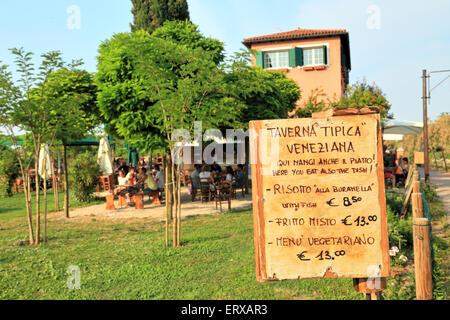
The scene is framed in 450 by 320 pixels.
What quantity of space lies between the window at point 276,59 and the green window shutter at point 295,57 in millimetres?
574

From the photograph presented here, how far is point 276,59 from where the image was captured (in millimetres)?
25438

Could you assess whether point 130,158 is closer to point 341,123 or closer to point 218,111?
point 218,111

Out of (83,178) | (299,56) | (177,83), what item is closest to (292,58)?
(299,56)

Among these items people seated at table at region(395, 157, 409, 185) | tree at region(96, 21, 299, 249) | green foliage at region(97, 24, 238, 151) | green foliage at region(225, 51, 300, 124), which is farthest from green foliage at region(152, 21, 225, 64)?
people seated at table at region(395, 157, 409, 185)

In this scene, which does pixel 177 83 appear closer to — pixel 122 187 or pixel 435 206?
pixel 122 187

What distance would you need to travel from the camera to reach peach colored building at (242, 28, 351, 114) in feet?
80.1

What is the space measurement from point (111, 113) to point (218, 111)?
3944mm

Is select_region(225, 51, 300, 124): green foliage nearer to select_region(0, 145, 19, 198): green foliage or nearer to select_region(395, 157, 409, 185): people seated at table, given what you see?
select_region(395, 157, 409, 185): people seated at table

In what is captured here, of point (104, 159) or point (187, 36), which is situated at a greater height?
point (187, 36)

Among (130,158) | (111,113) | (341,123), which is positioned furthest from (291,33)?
(341,123)

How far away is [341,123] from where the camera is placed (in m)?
2.23

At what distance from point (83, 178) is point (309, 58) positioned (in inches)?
663

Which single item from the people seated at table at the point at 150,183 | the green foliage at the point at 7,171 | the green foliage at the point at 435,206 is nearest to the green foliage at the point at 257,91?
the people seated at table at the point at 150,183

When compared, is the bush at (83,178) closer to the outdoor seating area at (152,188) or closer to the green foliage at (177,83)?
the outdoor seating area at (152,188)
